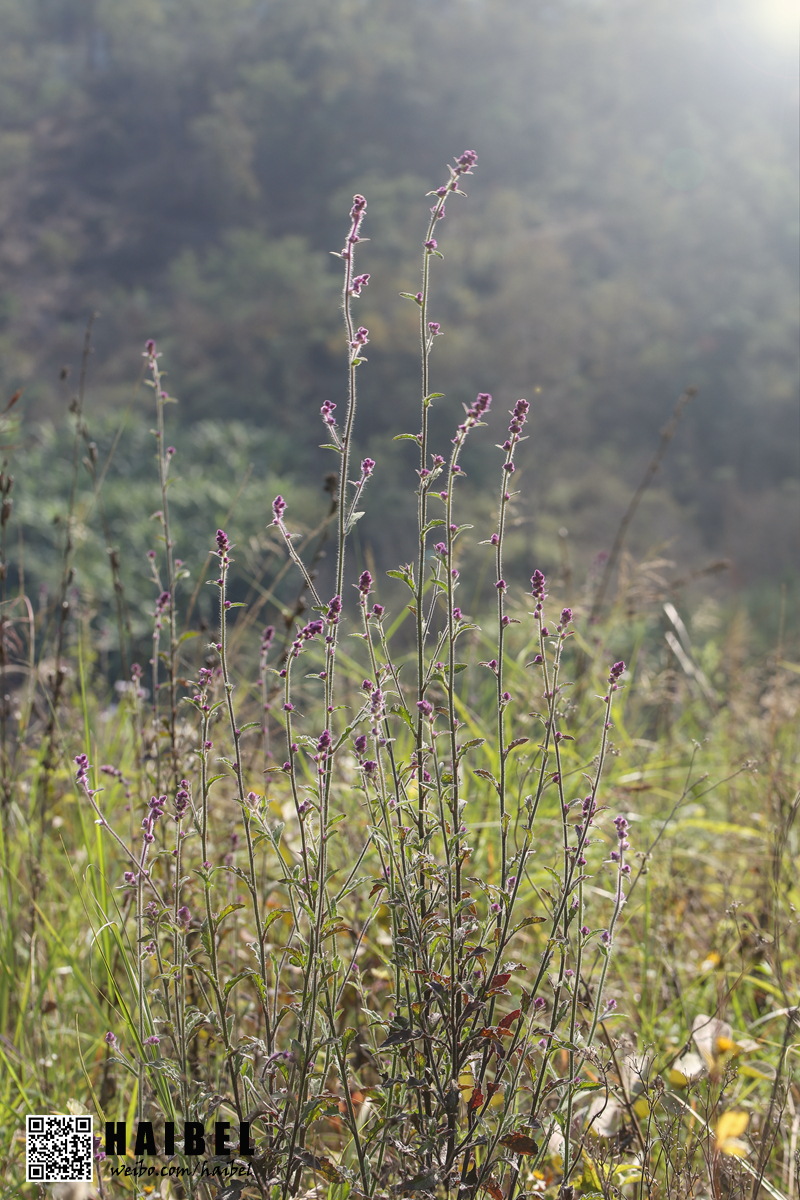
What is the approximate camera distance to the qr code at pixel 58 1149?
120 cm

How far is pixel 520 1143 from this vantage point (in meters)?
0.99

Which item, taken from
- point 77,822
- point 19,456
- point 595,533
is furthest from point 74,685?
point 595,533

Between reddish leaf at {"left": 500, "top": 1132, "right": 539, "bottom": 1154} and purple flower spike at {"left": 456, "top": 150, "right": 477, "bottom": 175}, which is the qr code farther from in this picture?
purple flower spike at {"left": 456, "top": 150, "right": 477, "bottom": 175}

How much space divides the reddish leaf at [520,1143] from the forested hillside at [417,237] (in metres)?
7.41

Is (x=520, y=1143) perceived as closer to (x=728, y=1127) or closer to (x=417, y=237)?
(x=728, y=1127)

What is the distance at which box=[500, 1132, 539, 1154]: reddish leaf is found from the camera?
0.98 m

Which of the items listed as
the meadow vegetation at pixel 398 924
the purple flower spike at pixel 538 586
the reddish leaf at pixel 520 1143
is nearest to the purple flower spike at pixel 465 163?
the meadow vegetation at pixel 398 924

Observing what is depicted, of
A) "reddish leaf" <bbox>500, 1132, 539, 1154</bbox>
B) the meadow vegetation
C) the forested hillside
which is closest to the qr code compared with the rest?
the meadow vegetation

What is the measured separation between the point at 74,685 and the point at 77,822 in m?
0.81

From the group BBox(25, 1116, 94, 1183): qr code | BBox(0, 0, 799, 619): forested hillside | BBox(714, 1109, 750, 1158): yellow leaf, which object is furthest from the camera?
BBox(0, 0, 799, 619): forested hillside

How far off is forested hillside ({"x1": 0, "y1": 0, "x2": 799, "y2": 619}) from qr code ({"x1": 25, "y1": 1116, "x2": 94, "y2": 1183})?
6.92 m

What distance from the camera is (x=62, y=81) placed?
24.4 m

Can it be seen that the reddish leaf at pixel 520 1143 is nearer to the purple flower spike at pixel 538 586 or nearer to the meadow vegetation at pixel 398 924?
the meadow vegetation at pixel 398 924

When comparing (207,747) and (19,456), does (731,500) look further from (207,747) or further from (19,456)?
(207,747)
